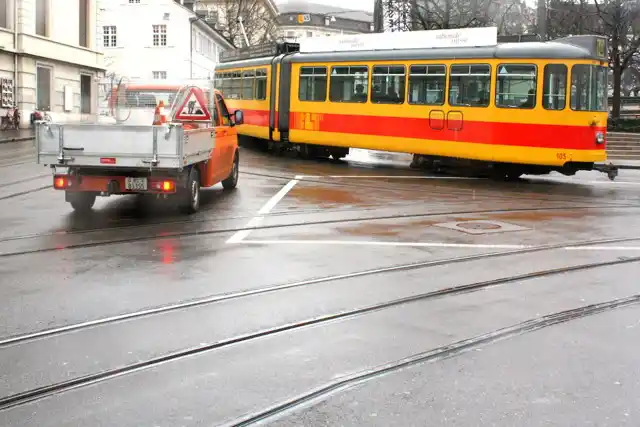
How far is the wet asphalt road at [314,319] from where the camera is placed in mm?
4594

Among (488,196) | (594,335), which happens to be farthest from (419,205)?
(594,335)

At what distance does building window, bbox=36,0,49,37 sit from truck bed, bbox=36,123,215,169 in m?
32.9

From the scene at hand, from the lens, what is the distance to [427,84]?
20578mm

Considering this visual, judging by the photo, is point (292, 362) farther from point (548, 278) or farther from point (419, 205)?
point (419, 205)

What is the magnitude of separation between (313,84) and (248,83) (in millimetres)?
4342

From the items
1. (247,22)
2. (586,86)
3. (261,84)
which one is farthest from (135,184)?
(247,22)

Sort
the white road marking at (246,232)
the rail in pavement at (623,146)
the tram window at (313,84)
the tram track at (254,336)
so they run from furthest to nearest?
the rail in pavement at (623,146) < the tram window at (313,84) < the white road marking at (246,232) < the tram track at (254,336)

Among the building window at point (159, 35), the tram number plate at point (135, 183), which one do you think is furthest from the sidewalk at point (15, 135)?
the building window at point (159, 35)

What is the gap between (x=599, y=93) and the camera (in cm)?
1872

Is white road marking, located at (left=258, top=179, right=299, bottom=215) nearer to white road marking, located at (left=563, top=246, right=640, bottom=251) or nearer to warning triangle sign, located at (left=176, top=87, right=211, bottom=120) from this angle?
warning triangle sign, located at (left=176, top=87, right=211, bottom=120)

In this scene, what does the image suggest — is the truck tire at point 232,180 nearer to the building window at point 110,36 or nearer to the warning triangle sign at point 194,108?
the warning triangle sign at point 194,108

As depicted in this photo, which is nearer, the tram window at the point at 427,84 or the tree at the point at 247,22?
the tram window at the point at 427,84

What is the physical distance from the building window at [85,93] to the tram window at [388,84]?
28.2 metres

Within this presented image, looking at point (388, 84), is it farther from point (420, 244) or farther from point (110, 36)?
point (110, 36)
